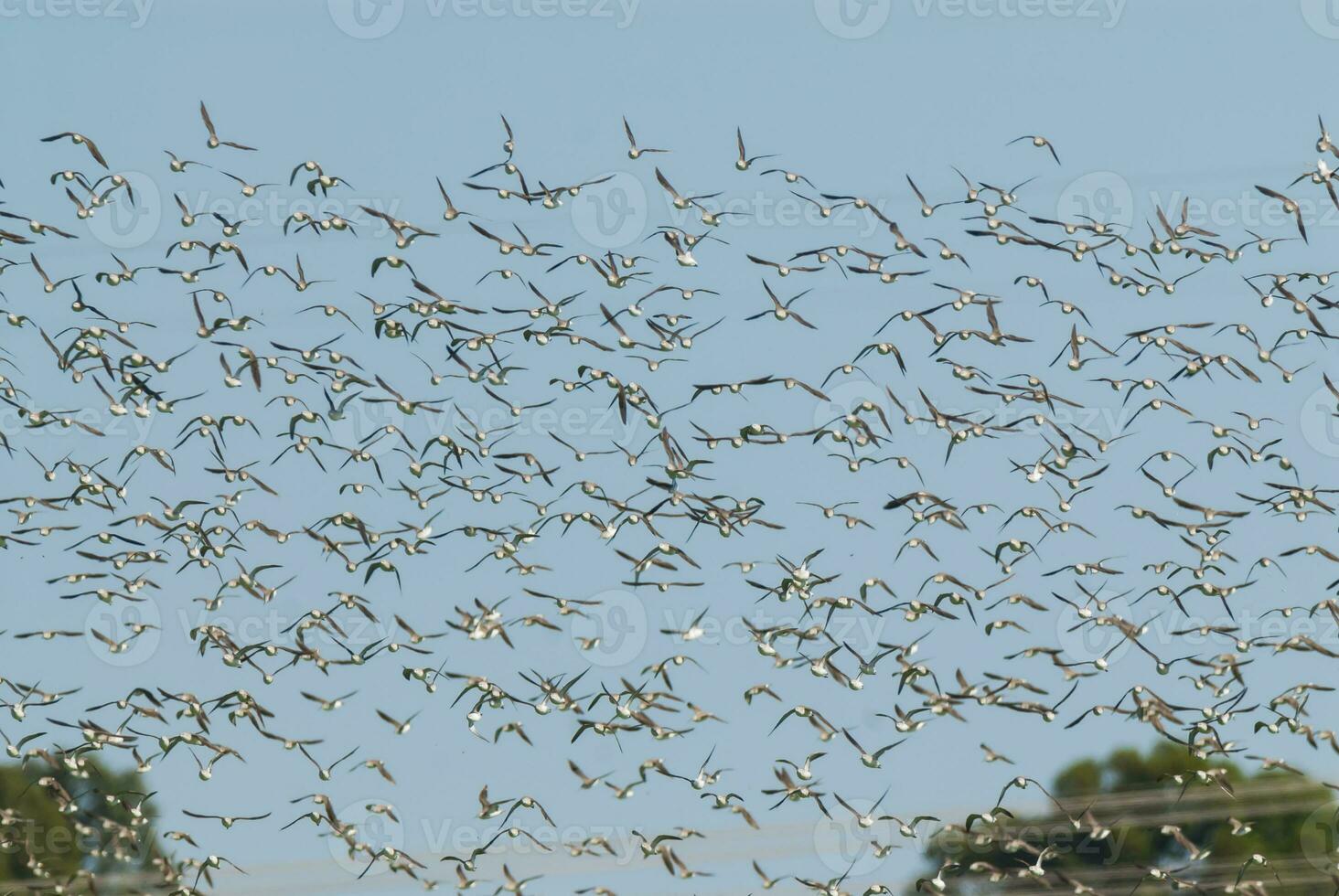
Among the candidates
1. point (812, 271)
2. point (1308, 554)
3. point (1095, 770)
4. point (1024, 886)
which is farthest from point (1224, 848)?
point (812, 271)

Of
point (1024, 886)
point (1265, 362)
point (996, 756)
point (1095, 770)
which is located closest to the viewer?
point (996, 756)

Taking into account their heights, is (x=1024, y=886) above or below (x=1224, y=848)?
below

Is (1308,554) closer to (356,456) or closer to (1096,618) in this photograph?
(1096,618)

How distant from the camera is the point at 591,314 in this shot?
8562 millimetres

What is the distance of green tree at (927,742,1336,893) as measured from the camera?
9.81 meters

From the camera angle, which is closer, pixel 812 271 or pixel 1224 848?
pixel 812 271

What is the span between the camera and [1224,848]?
22.5m

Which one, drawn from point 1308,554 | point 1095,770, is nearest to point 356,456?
point 1308,554

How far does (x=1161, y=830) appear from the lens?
11195 mm

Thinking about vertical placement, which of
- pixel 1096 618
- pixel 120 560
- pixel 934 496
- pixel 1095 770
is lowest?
pixel 1096 618

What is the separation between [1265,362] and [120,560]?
639 cm

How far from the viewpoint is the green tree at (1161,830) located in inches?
386

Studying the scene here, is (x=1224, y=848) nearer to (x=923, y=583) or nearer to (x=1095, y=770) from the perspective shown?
(x=1095, y=770)

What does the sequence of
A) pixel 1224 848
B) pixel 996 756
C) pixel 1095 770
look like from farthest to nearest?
pixel 1095 770 → pixel 1224 848 → pixel 996 756
